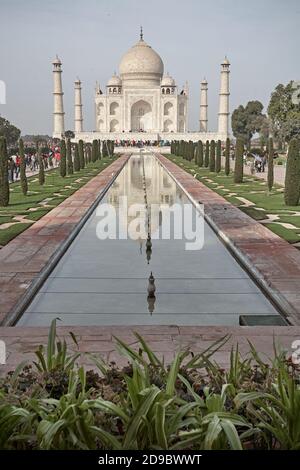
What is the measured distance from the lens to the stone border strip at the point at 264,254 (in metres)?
3.96

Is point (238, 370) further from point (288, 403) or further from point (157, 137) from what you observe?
point (157, 137)

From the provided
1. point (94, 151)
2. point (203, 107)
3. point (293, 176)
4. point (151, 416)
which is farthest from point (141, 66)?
point (151, 416)

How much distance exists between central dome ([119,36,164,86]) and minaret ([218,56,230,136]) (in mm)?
6466

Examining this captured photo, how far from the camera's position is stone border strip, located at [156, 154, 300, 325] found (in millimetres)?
3957

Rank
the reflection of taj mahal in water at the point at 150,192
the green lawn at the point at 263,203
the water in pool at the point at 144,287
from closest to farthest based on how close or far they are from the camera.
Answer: the water in pool at the point at 144,287 → the green lawn at the point at 263,203 → the reflection of taj mahal in water at the point at 150,192

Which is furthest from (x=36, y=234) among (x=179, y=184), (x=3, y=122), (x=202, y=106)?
(x=202, y=106)

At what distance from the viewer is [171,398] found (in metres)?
1.74

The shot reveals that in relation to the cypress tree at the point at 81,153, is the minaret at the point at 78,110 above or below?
above

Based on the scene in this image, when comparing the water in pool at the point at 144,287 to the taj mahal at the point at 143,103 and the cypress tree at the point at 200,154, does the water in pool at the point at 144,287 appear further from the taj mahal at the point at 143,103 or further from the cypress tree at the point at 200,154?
the taj mahal at the point at 143,103

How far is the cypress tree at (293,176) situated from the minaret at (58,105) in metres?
36.7

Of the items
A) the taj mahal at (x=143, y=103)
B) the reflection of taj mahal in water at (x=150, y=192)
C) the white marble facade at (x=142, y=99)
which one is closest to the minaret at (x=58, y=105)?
the taj mahal at (x=143, y=103)

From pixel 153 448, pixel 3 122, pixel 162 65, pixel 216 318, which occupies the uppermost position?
pixel 162 65

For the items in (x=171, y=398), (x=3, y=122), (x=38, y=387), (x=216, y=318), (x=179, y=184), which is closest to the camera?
(x=171, y=398)
